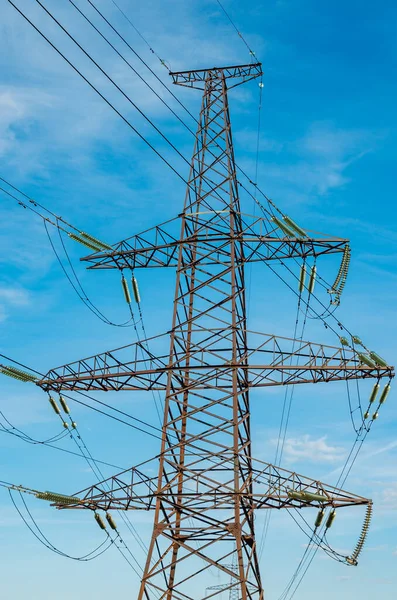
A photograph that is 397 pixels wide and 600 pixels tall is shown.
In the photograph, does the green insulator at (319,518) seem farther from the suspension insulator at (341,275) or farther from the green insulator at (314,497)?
the suspension insulator at (341,275)

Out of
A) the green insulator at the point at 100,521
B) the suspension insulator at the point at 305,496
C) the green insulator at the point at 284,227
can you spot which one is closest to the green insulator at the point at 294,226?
the green insulator at the point at 284,227

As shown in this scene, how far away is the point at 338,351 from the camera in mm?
25406

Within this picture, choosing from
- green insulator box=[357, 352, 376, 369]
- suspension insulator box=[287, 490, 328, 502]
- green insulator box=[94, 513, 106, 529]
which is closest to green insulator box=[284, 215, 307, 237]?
green insulator box=[357, 352, 376, 369]

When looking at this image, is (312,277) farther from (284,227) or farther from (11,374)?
(11,374)

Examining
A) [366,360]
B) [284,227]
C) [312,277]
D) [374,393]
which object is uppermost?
[284,227]

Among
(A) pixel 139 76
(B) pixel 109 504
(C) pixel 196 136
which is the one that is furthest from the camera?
(C) pixel 196 136

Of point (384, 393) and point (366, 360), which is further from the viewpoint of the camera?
point (384, 393)

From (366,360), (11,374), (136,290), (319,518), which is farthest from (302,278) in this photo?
(11,374)

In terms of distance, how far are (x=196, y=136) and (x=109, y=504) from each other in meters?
14.1

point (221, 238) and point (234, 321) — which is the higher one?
point (221, 238)

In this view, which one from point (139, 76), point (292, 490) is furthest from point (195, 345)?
point (139, 76)

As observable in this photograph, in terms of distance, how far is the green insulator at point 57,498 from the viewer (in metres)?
24.9

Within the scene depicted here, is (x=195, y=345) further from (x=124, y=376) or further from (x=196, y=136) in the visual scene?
(x=196, y=136)

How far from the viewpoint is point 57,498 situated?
25.2m
